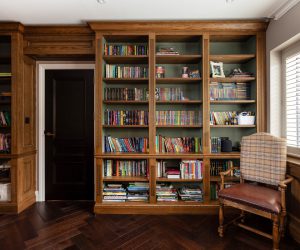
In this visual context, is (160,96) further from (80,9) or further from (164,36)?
(80,9)

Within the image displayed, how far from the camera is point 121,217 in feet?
8.71

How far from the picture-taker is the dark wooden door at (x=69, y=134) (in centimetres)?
322

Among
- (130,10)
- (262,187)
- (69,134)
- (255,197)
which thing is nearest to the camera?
(255,197)

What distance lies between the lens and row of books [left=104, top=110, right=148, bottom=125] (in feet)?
9.39

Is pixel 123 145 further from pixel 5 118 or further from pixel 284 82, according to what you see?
pixel 284 82

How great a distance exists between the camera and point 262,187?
225 centimetres

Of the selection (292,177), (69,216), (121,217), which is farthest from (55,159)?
(292,177)

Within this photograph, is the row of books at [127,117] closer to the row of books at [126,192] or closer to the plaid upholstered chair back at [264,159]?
the row of books at [126,192]

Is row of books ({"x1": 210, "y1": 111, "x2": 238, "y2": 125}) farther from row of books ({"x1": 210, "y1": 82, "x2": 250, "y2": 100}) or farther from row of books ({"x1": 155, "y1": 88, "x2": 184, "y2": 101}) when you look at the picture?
row of books ({"x1": 155, "y1": 88, "x2": 184, "y2": 101})

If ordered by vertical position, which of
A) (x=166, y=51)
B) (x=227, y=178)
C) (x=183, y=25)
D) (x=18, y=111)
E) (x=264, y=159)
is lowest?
(x=227, y=178)

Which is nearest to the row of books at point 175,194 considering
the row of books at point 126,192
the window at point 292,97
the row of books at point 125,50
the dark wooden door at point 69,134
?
the row of books at point 126,192

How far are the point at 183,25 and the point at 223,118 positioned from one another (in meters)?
1.43

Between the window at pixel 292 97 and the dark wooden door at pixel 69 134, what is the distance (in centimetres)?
279

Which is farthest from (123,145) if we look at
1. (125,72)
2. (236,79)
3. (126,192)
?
(236,79)
